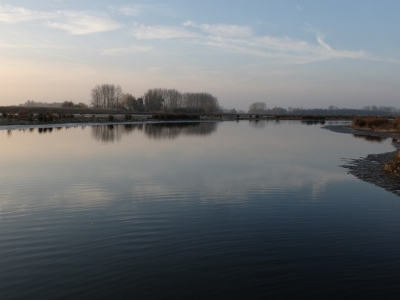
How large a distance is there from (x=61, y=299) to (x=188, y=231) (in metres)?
3.36

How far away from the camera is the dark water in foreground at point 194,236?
5.77 metres

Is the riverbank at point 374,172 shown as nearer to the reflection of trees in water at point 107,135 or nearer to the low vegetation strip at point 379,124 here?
the reflection of trees in water at point 107,135

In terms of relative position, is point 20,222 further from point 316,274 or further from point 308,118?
point 308,118

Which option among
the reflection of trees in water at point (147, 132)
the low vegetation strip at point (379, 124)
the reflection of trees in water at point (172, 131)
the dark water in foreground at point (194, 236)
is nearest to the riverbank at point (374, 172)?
the dark water in foreground at point (194, 236)

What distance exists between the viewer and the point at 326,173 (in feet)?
52.9

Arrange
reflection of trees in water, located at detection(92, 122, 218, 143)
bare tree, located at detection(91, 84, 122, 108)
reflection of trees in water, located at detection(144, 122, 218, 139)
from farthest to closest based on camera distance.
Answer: bare tree, located at detection(91, 84, 122, 108)
reflection of trees in water, located at detection(144, 122, 218, 139)
reflection of trees in water, located at detection(92, 122, 218, 143)

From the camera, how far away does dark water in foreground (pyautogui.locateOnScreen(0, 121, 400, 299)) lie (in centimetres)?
577

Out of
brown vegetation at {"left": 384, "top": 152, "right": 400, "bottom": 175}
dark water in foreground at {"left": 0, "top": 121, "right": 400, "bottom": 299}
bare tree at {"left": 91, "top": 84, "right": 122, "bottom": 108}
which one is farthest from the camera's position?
bare tree at {"left": 91, "top": 84, "right": 122, "bottom": 108}

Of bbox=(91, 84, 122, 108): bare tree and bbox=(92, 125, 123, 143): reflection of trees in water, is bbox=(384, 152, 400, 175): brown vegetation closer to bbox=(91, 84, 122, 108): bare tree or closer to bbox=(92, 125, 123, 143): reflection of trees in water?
bbox=(92, 125, 123, 143): reflection of trees in water

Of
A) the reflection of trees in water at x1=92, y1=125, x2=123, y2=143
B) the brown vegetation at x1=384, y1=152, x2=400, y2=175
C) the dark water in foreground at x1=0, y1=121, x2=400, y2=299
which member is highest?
the reflection of trees in water at x1=92, y1=125, x2=123, y2=143

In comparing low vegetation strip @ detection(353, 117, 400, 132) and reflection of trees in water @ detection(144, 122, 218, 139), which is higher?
low vegetation strip @ detection(353, 117, 400, 132)

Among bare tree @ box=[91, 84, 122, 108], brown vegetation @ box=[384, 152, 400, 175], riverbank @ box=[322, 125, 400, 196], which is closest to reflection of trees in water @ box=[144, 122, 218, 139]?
riverbank @ box=[322, 125, 400, 196]

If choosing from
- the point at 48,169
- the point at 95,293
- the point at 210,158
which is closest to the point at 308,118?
the point at 210,158

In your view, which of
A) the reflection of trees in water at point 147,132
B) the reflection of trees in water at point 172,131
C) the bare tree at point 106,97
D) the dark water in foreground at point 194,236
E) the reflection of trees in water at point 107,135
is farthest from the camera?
the bare tree at point 106,97
